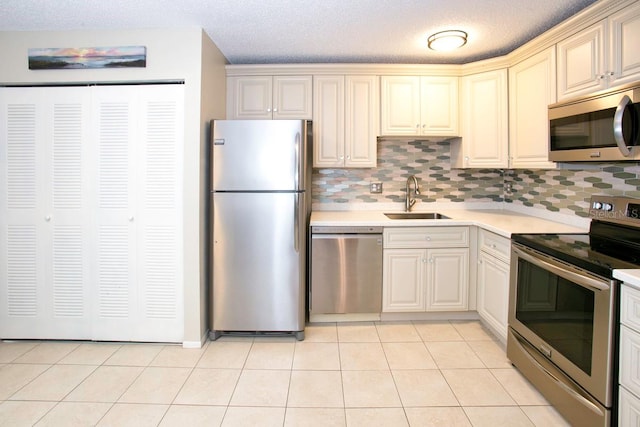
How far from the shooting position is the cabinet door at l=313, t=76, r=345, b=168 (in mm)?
3400

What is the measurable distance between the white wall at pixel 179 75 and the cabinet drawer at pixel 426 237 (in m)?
1.47

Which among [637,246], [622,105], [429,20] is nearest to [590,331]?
[637,246]

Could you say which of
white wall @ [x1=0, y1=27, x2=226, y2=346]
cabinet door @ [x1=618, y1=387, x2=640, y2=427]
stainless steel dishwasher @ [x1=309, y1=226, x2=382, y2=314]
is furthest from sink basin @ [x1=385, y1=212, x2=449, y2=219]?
cabinet door @ [x1=618, y1=387, x2=640, y2=427]

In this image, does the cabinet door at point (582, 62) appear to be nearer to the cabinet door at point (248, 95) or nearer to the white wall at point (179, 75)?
the cabinet door at point (248, 95)

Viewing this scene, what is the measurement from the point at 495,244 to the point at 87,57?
10.4 feet

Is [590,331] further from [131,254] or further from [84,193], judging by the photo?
[84,193]

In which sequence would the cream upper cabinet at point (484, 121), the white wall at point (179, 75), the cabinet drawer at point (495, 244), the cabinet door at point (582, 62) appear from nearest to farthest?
the cabinet door at point (582, 62) → the cabinet drawer at point (495, 244) → the white wall at point (179, 75) → the cream upper cabinet at point (484, 121)

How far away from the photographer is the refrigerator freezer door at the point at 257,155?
2779 millimetres

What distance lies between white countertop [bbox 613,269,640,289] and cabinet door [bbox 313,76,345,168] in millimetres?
2251

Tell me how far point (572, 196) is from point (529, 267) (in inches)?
39.7

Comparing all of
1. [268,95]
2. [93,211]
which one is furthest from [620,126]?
[93,211]

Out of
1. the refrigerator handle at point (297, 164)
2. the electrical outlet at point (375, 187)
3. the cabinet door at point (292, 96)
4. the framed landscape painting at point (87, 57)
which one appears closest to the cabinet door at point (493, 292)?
the electrical outlet at point (375, 187)

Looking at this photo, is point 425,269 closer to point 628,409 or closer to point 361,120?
point 361,120

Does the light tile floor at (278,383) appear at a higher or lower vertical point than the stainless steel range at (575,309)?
lower
